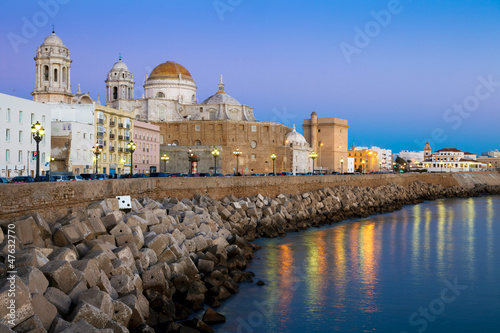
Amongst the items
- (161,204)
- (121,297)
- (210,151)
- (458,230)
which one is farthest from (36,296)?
(210,151)

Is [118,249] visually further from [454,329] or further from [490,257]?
[490,257]

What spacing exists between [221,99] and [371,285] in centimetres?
6003

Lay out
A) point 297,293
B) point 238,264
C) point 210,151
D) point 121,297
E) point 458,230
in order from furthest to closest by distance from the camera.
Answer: point 210,151, point 458,230, point 238,264, point 297,293, point 121,297

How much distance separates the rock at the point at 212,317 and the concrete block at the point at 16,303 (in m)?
4.12

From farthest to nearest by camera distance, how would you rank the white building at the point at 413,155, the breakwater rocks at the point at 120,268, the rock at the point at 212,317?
the white building at the point at 413,155 < the rock at the point at 212,317 < the breakwater rocks at the point at 120,268

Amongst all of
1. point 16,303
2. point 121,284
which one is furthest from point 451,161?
point 16,303

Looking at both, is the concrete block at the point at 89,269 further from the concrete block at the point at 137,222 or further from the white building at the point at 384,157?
the white building at the point at 384,157

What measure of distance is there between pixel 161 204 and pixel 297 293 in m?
6.94

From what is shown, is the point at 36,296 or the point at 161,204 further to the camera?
the point at 161,204

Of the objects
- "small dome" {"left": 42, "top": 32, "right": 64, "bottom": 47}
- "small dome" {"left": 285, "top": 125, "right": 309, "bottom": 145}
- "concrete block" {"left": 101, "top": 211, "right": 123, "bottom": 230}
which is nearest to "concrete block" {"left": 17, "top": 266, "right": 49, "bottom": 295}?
"concrete block" {"left": 101, "top": 211, "right": 123, "bottom": 230}

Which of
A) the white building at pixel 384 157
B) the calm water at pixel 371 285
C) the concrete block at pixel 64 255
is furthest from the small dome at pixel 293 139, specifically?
A: the white building at pixel 384 157

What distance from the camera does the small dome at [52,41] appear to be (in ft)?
158

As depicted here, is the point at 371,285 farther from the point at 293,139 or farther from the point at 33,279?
the point at 293,139

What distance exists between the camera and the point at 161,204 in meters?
18.2
